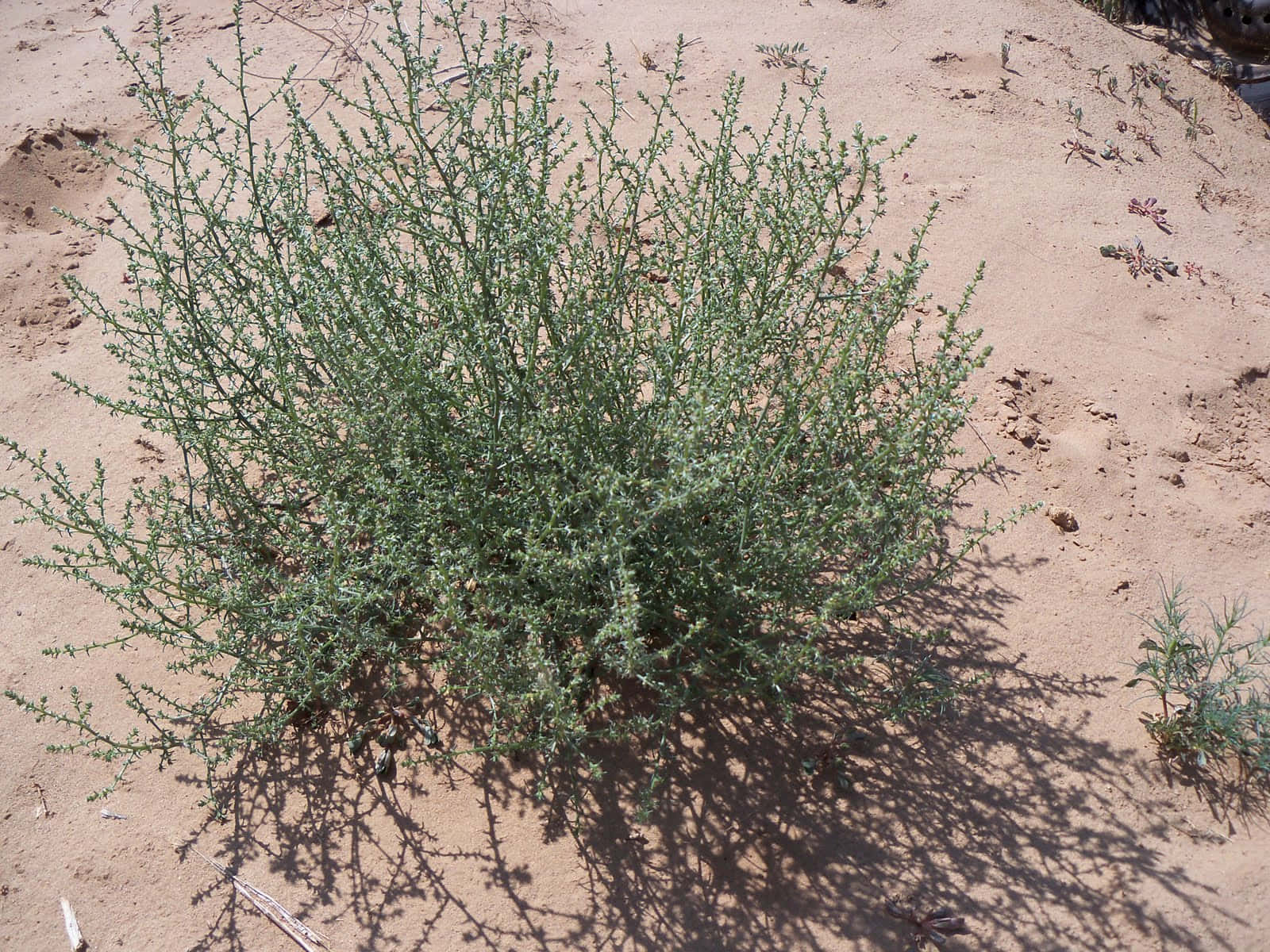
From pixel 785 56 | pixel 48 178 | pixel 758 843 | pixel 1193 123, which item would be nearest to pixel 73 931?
pixel 758 843

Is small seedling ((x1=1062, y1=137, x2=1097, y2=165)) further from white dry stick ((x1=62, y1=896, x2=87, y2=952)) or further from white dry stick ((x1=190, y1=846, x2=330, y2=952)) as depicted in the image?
white dry stick ((x1=62, y1=896, x2=87, y2=952))

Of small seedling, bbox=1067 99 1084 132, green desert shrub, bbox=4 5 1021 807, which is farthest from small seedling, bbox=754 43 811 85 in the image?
green desert shrub, bbox=4 5 1021 807

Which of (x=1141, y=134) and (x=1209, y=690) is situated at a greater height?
(x=1141, y=134)

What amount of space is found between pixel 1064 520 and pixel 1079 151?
2.34m

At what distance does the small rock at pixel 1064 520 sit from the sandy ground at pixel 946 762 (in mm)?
18

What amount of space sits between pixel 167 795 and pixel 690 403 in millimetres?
1771

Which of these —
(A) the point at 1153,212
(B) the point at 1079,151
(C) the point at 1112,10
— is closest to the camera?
(A) the point at 1153,212

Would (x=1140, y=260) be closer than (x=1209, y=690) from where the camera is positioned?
No

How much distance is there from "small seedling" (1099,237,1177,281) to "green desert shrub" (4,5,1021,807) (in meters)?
1.77

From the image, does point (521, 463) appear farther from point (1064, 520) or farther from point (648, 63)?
point (648, 63)

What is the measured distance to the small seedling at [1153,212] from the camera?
4.27 meters

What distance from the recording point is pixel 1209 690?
2.64 metres

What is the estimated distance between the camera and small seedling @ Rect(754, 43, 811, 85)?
5.26 metres

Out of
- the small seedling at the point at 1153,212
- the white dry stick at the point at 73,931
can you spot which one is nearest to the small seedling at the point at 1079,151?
the small seedling at the point at 1153,212
